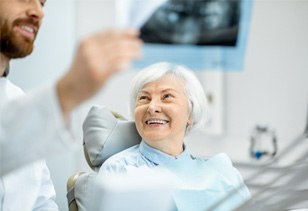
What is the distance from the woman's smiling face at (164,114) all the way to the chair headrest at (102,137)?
0.07 meters

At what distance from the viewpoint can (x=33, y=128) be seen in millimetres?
466

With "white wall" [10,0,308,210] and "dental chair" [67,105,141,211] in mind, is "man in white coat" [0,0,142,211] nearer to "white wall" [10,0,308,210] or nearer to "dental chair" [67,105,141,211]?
"dental chair" [67,105,141,211]

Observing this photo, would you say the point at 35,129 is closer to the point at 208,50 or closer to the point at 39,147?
the point at 39,147

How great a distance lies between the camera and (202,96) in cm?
107

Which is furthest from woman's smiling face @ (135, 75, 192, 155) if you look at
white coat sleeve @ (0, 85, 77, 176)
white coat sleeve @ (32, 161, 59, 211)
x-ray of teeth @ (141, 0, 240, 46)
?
white coat sleeve @ (0, 85, 77, 176)

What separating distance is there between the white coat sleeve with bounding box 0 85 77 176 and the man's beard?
0.11 meters

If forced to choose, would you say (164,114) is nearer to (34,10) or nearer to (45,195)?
(45,195)

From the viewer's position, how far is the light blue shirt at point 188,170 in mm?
946

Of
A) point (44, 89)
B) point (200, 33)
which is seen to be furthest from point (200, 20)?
point (44, 89)

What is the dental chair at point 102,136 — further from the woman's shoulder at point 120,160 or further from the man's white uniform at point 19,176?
the man's white uniform at point 19,176

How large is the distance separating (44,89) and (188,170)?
0.62 m

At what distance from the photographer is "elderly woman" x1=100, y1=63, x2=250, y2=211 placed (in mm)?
1011

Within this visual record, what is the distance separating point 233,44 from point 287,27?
9.4 inches

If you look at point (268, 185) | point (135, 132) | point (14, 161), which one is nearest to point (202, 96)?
point (135, 132)
